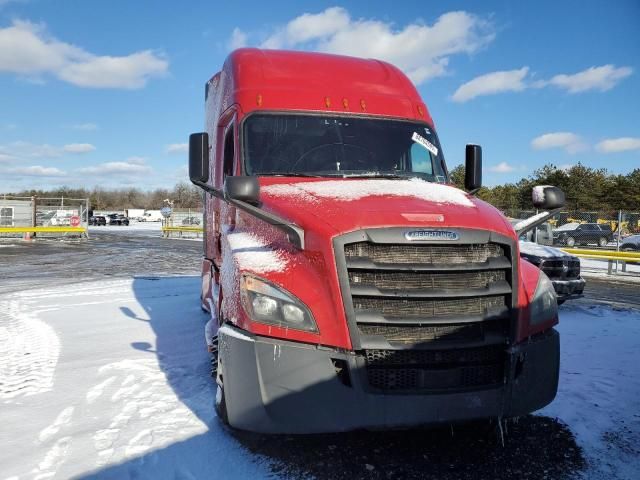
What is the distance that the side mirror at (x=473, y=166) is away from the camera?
511 cm

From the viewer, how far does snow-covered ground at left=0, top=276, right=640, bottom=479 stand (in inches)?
119

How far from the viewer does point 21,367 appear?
491 cm

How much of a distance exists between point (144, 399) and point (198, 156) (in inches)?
81.9

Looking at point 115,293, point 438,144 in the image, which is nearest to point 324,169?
point 438,144

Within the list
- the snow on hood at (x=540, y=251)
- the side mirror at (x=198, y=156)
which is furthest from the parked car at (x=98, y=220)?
the side mirror at (x=198, y=156)

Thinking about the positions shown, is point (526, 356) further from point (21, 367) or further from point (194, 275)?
point (194, 275)

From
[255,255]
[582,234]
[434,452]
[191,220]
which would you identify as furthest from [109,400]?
[191,220]

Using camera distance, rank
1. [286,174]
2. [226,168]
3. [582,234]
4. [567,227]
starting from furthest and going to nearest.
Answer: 1. [567,227]
2. [582,234]
3. [226,168]
4. [286,174]

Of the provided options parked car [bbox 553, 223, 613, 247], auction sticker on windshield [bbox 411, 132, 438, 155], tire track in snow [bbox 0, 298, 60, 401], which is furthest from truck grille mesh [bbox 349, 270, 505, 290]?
parked car [bbox 553, 223, 613, 247]

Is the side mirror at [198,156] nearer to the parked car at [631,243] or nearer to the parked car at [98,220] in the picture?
the parked car at [631,243]

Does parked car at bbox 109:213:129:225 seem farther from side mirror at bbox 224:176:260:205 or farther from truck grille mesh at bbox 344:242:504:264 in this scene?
truck grille mesh at bbox 344:242:504:264

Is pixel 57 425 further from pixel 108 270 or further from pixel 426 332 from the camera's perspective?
pixel 108 270

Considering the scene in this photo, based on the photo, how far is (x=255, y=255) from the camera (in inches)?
128

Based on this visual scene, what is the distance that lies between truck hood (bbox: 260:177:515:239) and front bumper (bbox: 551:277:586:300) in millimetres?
5991
